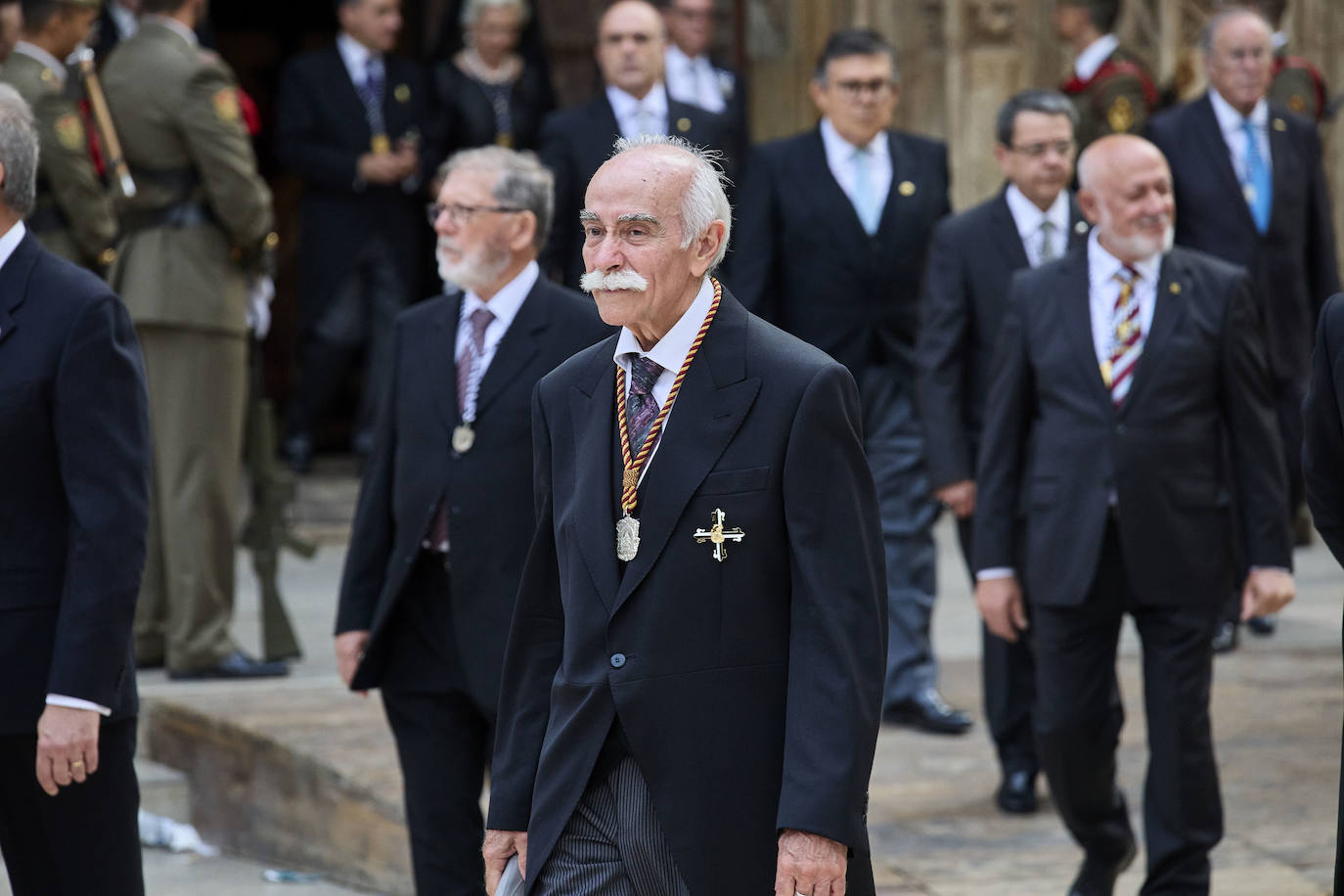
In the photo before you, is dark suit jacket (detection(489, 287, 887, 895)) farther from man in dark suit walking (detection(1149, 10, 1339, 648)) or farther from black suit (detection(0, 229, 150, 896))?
man in dark suit walking (detection(1149, 10, 1339, 648))

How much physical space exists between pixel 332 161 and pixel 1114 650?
5.65 m

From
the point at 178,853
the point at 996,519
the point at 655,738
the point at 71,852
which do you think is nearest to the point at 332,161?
the point at 178,853

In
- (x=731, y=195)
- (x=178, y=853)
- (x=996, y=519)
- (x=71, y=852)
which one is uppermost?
(x=731, y=195)

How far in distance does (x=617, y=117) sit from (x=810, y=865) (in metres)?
5.06

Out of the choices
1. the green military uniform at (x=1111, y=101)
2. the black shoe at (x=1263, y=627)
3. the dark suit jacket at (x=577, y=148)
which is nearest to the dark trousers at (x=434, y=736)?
the dark suit jacket at (x=577, y=148)

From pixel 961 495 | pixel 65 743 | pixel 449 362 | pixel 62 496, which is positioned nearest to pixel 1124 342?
pixel 961 495

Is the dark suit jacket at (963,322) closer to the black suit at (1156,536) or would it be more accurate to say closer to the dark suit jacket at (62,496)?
the black suit at (1156,536)

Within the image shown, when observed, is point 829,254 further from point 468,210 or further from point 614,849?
point 614,849

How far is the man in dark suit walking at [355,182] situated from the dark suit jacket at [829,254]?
320 cm

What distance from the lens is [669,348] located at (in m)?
3.30

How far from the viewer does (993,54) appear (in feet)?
34.2

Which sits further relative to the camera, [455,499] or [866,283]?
[866,283]

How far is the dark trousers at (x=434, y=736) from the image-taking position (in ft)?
14.9

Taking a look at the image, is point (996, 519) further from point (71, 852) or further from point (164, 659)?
point (164, 659)
